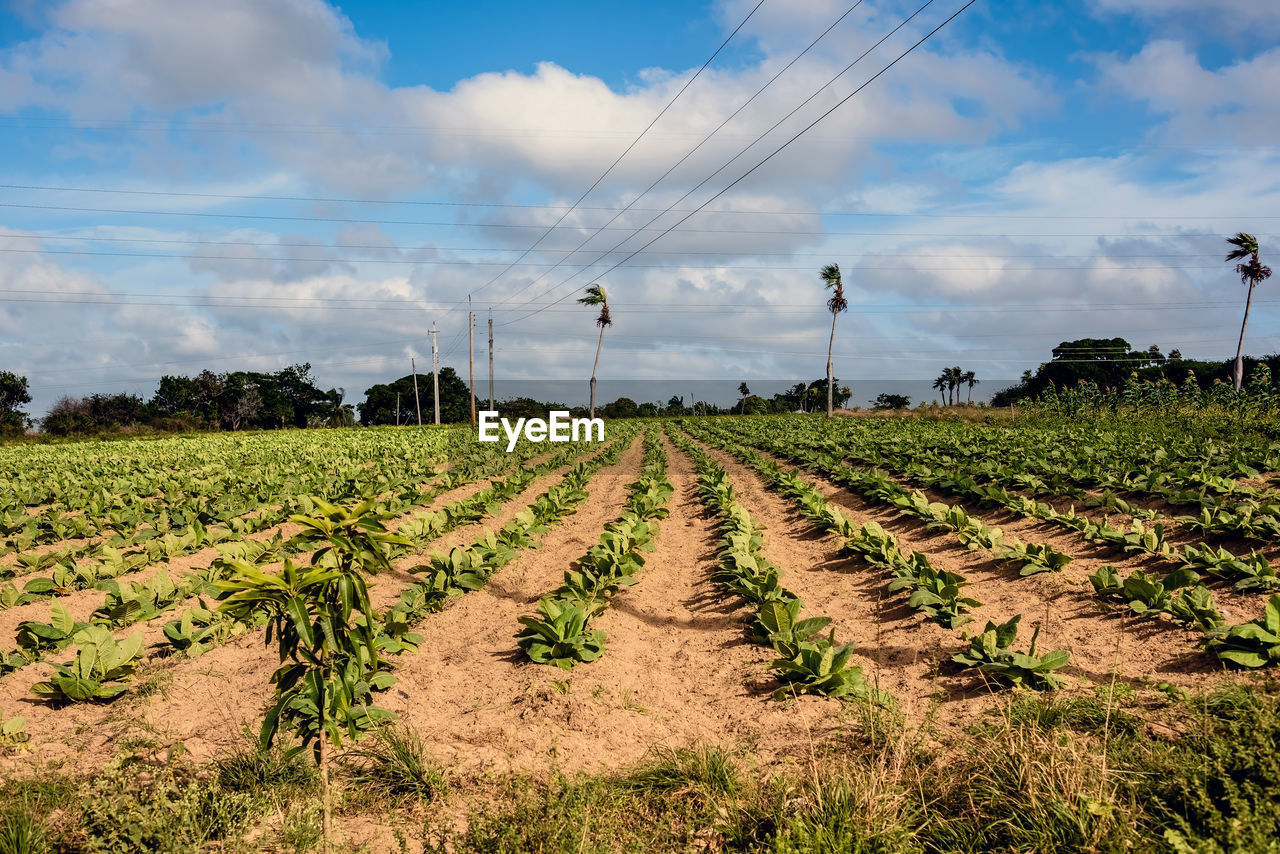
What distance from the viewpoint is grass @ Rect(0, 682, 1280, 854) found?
284 centimetres

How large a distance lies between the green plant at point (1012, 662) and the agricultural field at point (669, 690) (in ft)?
0.08

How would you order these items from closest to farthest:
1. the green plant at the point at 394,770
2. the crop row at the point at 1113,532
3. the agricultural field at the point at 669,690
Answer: the agricultural field at the point at 669,690 → the green plant at the point at 394,770 → the crop row at the point at 1113,532

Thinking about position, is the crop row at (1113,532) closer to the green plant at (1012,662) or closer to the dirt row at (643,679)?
the dirt row at (643,679)

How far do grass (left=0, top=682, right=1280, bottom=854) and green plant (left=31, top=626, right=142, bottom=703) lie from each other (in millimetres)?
1259

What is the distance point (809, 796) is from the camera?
3213 mm

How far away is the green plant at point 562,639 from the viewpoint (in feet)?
17.2

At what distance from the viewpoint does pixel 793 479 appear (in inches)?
554

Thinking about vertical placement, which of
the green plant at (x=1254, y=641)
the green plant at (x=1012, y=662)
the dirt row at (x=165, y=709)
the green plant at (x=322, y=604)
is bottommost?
the dirt row at (x=165, y=709)

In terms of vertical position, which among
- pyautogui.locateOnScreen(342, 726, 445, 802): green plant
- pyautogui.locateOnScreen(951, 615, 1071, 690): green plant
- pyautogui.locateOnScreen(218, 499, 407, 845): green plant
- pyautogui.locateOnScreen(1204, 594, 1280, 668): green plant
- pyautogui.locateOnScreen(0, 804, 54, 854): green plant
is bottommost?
pyautogui.locateOnScreen(342, 726, 445, 802): green plant

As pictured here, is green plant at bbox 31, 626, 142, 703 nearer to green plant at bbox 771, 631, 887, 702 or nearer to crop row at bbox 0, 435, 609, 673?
crop row at bbox 0, 435, 609, 673

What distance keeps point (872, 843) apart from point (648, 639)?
11.1 feet

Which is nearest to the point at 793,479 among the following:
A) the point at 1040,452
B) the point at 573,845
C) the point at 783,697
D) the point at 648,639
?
the point at 1040,452

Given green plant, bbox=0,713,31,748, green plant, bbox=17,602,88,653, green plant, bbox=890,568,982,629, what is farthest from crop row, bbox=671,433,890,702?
green plant, bbox=17,602,88,653

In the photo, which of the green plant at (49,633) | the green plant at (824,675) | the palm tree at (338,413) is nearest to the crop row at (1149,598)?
the green plant at (824,675)
